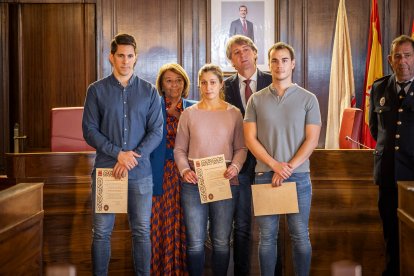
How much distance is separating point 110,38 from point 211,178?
12.1ft

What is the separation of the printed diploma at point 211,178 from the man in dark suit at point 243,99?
178 millimetres

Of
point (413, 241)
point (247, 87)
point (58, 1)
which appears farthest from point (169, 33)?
point (413, 241)

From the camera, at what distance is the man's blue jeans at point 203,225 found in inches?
116

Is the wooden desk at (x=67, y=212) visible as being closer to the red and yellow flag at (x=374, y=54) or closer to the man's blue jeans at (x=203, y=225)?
the man's blue jeans at (x=203, y=225)

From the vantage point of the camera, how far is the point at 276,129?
2.80 metres

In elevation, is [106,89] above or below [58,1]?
below

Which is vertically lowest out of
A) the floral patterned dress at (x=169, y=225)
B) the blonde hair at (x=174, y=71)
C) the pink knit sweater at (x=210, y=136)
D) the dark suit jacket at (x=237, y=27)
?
the floral patterned dress at (x=169, y=225)

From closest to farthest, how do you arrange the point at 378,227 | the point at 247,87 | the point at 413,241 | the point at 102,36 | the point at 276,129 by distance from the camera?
the point at 413,241
the point at 276,129
the point at 247,87
the point at 378,227
the point at 102,36

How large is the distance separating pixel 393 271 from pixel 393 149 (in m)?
0.66

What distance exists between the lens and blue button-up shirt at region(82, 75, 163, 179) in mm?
2920

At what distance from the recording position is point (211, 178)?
289 cm

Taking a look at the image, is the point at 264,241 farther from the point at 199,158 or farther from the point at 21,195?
the point at 21,195

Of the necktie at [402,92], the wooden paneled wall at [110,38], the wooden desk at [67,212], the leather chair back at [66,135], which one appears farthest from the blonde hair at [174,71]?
the wooden paneled wall at [110,38]

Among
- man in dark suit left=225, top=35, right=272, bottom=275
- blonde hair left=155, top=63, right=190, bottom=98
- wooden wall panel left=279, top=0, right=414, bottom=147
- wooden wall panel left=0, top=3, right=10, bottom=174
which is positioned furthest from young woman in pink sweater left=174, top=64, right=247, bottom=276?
wooden wall panel left=0, top=3, right=10, bottom=174
